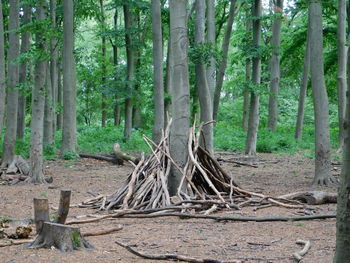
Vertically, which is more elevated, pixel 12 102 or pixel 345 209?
pixel 12 102

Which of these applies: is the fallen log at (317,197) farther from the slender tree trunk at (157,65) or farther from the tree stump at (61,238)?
the slender tree trunk at (157,65)

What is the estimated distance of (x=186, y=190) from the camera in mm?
8641

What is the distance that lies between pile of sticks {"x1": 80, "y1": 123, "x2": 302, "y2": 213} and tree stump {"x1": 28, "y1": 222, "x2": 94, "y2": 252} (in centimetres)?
237

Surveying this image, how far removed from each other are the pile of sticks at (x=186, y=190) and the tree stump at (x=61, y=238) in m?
2.37

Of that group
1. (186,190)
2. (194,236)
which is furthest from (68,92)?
(194,236)

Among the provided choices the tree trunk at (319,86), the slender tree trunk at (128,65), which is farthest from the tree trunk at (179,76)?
the slender tree trunk at (128,65)

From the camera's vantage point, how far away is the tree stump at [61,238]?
17.5ft

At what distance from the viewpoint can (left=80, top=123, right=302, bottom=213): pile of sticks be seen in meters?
8.07

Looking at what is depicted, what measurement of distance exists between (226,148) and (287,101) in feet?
51.4

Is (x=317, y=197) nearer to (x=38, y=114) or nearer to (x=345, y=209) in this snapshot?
(x=345, y=209)

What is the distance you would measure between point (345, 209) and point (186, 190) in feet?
18.1

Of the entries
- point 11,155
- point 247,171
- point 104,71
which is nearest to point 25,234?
point 11,155

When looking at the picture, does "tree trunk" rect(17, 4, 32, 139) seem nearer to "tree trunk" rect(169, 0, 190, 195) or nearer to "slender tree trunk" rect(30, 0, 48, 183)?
"slender tree trunk" rect(30, 0, 48, 183)

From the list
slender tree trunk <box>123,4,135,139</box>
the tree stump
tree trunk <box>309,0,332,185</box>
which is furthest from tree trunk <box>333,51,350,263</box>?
slender tree trunk <box>123,4,135,139</box>
